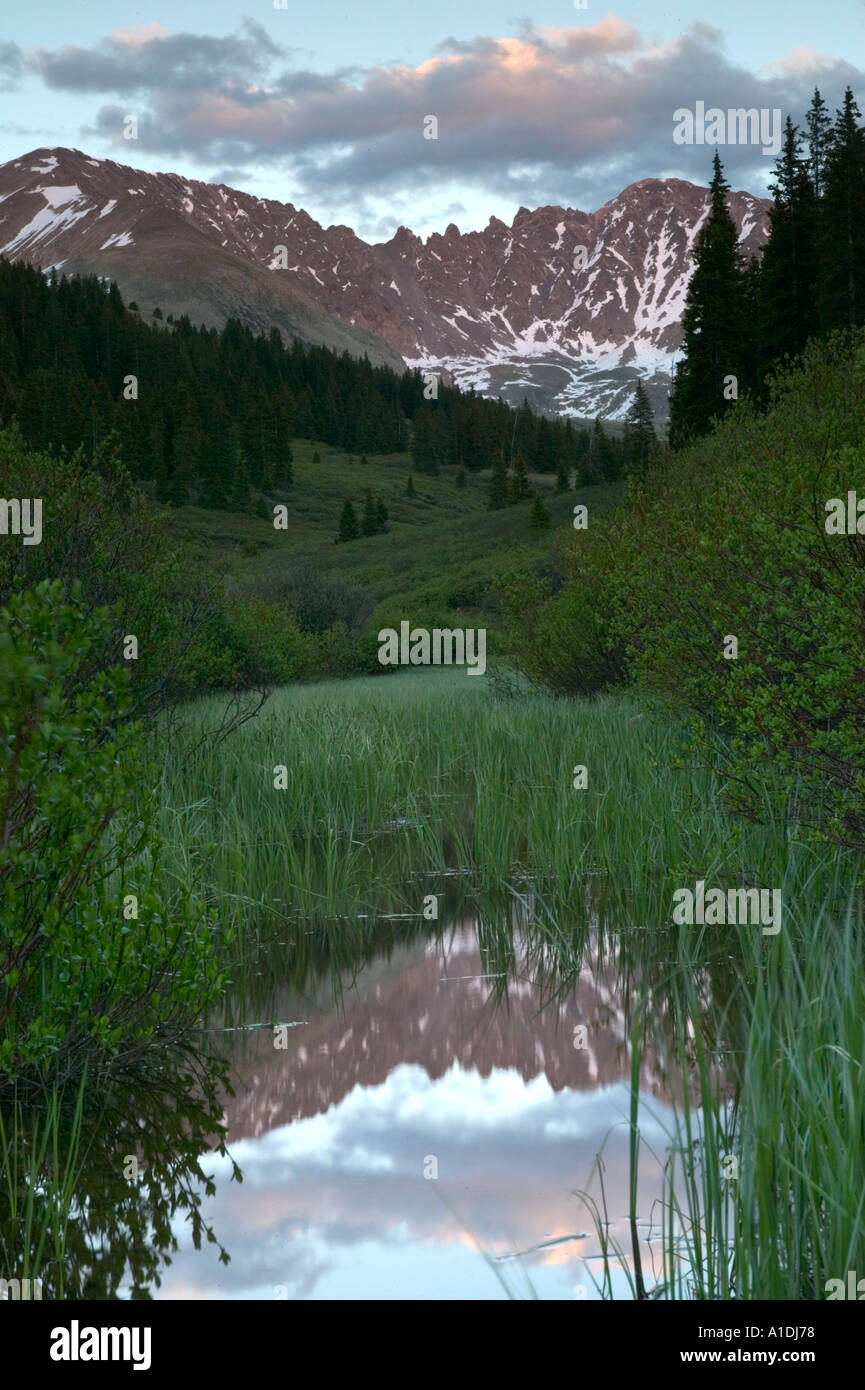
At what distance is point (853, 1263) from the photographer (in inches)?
127

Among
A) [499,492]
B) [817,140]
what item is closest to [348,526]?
[499,492]

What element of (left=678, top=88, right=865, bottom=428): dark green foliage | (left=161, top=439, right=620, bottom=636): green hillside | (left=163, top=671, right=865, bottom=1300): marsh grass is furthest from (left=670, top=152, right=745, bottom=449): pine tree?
(left=163, top=671, right=865, bottom=1300): marsh grass

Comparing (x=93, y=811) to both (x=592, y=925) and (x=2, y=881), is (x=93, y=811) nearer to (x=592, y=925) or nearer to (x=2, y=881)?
(x=2, y=881)

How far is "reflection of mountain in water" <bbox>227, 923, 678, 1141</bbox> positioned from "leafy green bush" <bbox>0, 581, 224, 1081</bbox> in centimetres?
61

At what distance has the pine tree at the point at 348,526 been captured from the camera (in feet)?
331

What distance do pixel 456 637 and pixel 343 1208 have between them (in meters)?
36.3

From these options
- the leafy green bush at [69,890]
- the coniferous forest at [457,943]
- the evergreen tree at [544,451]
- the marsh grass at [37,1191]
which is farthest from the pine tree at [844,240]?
the evergreen tree at [544,451]

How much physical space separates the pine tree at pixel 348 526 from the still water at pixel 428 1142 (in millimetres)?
95171

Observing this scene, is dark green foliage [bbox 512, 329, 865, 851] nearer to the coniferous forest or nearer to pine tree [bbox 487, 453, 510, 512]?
the coniferous forest

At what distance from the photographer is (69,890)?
5191 mm

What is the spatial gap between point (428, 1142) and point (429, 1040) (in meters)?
1.27

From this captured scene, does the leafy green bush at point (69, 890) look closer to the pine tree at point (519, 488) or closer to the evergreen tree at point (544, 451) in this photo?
the pine tree at point (519, 488)

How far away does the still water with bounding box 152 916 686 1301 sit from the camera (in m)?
4.11
